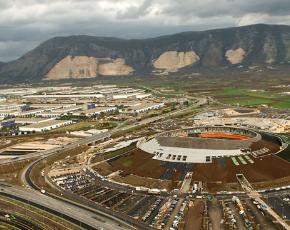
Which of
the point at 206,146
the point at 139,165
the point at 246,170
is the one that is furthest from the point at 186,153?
the point at 246,170

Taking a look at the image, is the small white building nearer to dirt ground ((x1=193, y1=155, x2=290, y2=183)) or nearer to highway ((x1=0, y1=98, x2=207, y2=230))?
highway ((x1=0, y1=98, x2=207, y2=230))

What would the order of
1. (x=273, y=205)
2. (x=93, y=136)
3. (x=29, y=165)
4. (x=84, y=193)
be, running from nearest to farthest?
(x=273, y=205)
(x=84, y=193)
(x=29, y=165)
(x=93, y=136)

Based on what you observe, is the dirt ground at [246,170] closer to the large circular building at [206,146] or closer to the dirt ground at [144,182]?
the large circular building at [206,146]

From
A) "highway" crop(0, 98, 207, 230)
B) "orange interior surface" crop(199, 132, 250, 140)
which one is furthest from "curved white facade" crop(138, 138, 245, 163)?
"highway" crop(0, 98, 207, 230)

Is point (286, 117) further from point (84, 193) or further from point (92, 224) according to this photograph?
point (92, 224)

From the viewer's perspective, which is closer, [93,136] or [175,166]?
[175,166]

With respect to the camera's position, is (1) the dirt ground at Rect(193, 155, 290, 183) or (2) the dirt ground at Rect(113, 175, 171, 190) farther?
(1) the dirt ground at Rect(193, 155, 290, 183)

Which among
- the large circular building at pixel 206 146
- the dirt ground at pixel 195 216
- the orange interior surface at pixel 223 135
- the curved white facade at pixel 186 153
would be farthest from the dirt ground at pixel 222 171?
the orange interior surface at pixel 223 135

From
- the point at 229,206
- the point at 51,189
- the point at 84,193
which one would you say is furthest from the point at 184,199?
the point at 51,189
